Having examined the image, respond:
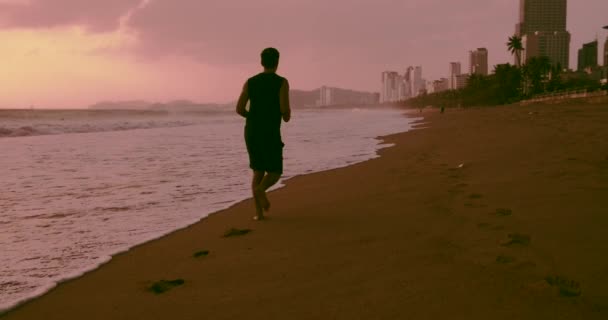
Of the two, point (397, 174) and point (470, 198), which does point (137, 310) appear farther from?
point (397, 174)

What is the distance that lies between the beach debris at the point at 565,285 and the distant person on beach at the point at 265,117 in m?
2.63

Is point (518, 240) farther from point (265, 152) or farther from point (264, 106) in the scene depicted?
point (264, 106)

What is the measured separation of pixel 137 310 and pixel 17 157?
397 inches

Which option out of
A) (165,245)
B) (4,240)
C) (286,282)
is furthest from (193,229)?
(286,282)

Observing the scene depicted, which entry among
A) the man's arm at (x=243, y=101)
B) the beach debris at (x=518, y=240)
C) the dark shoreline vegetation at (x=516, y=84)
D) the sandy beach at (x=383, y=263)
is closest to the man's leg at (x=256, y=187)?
the sandy beach at (x=383, y=263)

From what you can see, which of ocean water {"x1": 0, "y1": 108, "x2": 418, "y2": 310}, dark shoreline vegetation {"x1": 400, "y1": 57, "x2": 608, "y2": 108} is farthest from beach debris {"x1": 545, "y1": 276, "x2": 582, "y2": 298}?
dark shoreline vegetation {"x1": 400, "y1": 57, "x2": 608, "y2": 108}

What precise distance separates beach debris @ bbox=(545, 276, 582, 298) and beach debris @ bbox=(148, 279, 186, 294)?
2.01m

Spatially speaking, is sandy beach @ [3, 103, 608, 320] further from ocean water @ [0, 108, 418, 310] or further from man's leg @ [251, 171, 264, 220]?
ocean water @ [0, 108, 418, 310]

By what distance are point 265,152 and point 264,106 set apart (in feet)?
1.44

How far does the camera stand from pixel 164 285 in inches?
105

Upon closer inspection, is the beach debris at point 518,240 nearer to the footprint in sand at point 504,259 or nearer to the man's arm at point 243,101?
the footprint in sand at point 504,259

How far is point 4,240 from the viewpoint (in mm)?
3795

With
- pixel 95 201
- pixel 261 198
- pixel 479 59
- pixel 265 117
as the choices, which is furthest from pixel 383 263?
pixel 479 59

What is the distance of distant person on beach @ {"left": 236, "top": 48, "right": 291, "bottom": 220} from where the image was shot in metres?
4.40
